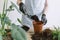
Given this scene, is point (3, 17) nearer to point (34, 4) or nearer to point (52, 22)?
point (34, 4)

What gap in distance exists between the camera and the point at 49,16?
2340mm

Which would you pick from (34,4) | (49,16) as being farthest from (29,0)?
(49,16)

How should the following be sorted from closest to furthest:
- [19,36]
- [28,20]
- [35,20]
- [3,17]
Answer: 1. [19,36]
2. [3,17]
3. [35,20]
4. [28,20]

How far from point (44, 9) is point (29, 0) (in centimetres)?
17

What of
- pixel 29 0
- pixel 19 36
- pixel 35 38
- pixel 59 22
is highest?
pixel 29 0

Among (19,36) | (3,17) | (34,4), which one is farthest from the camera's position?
(34,4)

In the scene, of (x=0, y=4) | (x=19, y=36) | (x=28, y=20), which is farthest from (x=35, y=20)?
(x=0, y=4)

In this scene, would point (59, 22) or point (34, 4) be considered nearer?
point (34, 4)

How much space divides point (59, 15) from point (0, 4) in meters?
0.83

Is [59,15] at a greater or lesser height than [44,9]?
lesser

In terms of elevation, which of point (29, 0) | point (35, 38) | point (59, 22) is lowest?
point (59, 22)

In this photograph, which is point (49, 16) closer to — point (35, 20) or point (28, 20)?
point (28, 20)

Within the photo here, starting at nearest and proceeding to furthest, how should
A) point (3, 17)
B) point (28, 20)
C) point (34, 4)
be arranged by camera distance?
1. point (3, 17)
2. point (28, 20)
3. point (34, 4)

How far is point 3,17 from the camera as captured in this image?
3.66 feet
